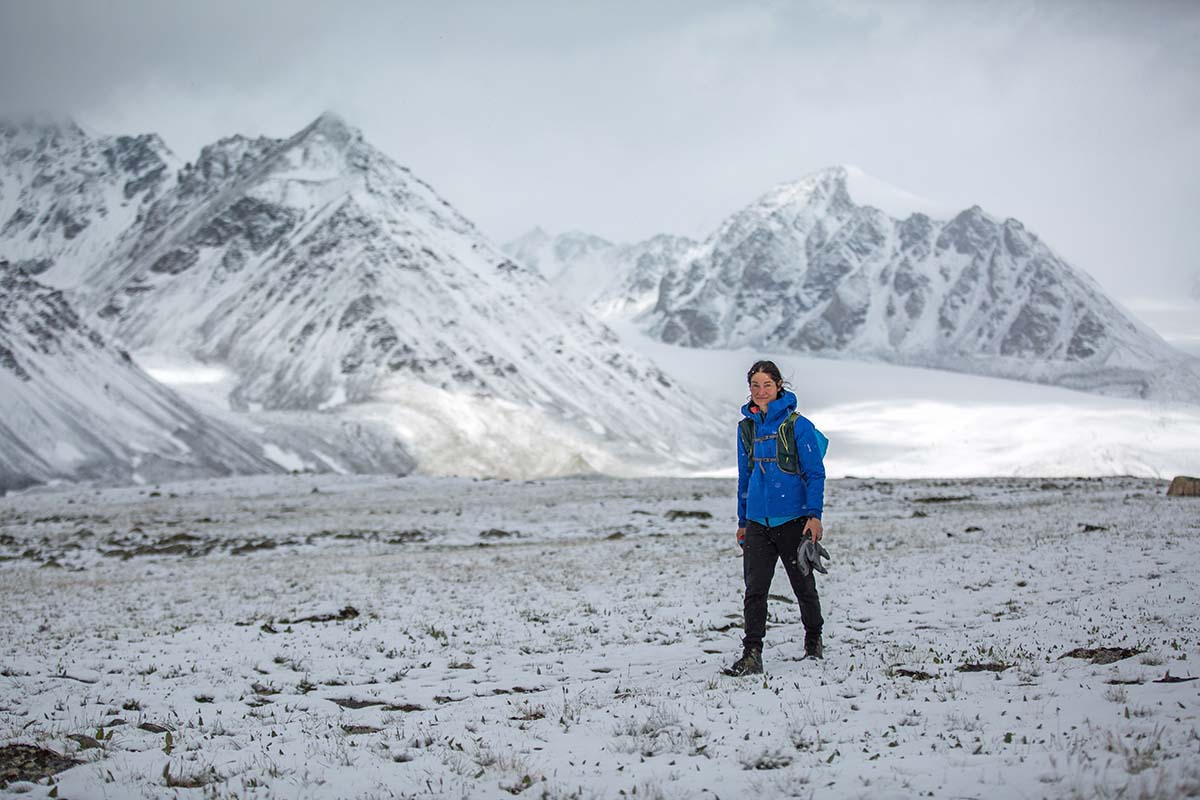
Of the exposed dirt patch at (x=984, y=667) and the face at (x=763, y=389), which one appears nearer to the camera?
the exposed dirt patch at (x=984, y=667)

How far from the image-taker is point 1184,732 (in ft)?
22.8

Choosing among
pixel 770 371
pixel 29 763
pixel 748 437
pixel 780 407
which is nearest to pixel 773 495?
pixel 748 437

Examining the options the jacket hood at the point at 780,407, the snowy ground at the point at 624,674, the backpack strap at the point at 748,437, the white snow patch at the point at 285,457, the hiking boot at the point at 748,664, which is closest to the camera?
the snowy ground at the point at 624,674

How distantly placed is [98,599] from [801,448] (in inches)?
724

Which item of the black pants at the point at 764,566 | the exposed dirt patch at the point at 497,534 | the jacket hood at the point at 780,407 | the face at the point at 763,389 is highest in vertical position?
the face at the point at 763,389

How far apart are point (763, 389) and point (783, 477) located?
104 cm

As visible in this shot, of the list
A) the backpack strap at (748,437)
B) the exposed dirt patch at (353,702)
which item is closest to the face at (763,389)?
the backpack strap at (748,437)

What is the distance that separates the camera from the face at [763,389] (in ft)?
34.9

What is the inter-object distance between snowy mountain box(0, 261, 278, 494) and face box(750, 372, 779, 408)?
10411 cm

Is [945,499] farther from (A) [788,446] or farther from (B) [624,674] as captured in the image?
(A) [788,446]

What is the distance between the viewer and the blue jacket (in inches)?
412

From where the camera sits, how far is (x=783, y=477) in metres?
10.6

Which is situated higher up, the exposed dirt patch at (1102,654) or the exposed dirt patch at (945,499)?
the exposed dirt patch at (1102,654)

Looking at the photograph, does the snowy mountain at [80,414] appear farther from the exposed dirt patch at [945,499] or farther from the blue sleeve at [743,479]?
the blue sleeve at [743,479]
